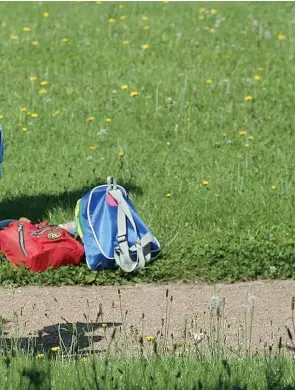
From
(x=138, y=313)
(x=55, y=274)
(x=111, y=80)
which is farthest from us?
(x=111, y=80)

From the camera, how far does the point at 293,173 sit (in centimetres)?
825

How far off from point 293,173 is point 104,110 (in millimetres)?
2198

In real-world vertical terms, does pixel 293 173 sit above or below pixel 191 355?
below

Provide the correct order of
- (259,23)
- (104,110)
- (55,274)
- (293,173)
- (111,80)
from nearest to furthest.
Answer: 1. (55,274)
2. (293,173)
3. (104,110)
4. (111,80)
5. (259,23)

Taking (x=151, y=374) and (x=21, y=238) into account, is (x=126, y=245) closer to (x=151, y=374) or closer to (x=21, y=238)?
(x=21, y=238)

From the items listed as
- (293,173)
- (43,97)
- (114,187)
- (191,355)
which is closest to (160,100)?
(43,97)

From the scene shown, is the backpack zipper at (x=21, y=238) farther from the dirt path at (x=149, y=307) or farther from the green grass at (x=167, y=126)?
the dirt path at (x=149, y=307)

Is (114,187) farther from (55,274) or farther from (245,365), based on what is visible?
(245,365)

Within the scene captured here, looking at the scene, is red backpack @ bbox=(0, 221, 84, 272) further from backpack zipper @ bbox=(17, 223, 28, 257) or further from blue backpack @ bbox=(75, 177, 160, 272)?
blue backpack @ bbox=(75, 177, 160, 272)

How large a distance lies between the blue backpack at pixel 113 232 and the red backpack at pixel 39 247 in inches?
4.1

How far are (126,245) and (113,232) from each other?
5.0 inches

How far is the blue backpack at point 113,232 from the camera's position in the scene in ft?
21.8

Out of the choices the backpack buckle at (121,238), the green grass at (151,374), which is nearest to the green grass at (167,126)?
the backpack buckle at (121,238)

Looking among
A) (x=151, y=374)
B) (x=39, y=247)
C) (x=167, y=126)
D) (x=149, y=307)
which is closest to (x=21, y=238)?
(x=39, y=247)
